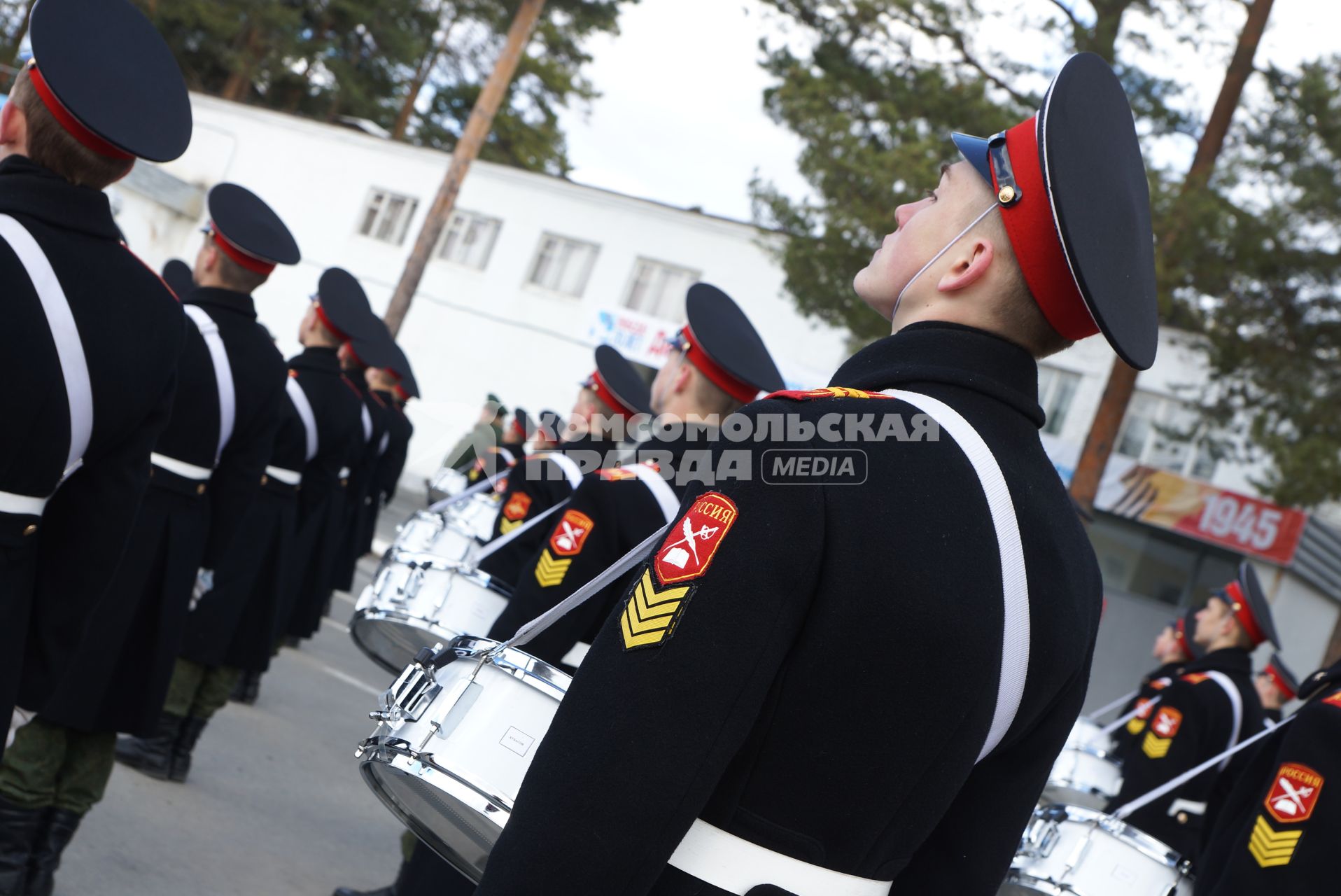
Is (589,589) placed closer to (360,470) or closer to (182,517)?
(182,517)

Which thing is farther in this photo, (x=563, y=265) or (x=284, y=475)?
(x=563, y=265)

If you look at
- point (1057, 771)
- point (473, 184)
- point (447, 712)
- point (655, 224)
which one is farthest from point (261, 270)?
point (473, 184)

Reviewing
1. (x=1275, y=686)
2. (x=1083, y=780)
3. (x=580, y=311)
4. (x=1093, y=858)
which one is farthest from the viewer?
(x=580, y=311)

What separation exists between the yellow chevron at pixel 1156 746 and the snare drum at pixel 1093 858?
8.58ft

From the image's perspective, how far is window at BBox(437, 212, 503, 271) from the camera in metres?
26.8

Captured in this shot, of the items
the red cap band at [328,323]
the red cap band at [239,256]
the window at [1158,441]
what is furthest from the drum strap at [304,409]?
the window at [1158,441]

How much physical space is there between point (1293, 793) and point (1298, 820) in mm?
77

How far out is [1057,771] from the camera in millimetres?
7508

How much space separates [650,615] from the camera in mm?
1467

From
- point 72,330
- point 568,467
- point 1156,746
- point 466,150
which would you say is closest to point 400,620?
point 72,330

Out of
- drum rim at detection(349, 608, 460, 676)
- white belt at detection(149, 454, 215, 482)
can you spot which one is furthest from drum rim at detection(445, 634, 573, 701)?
white belt at detection(149, 454, 215, 482)

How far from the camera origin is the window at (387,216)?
90.8 feet

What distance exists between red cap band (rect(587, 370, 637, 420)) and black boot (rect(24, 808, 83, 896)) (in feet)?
13.3

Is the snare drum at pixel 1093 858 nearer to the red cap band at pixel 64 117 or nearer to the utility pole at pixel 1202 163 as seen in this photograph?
the red cap band at pixel 64 117
